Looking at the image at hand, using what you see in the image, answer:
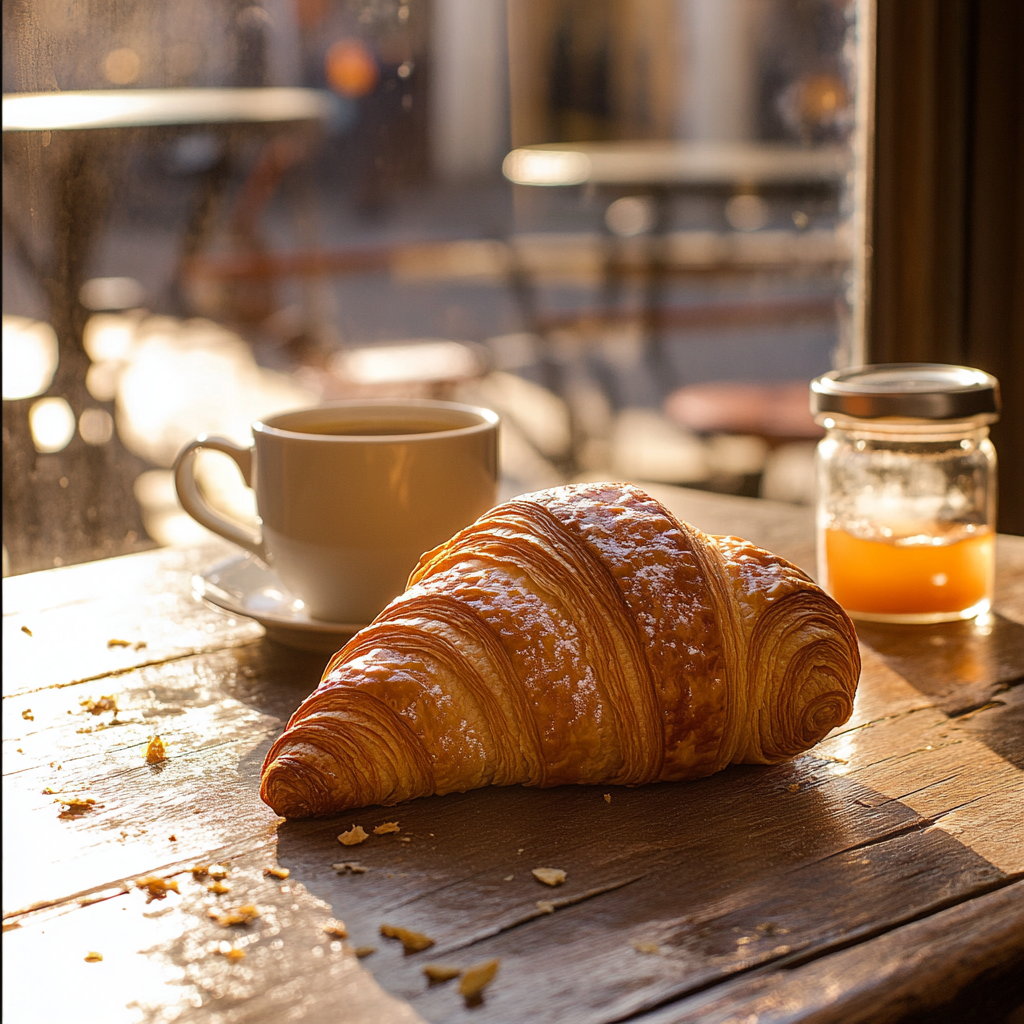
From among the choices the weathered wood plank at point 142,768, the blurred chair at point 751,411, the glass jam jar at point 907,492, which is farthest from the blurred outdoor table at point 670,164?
the weathered wood plank at point 142,768

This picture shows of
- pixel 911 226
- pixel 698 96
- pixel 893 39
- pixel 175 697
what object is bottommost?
pixel 175 697

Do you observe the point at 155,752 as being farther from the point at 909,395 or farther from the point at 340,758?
the point at 909,395

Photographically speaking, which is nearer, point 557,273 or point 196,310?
point 196,310

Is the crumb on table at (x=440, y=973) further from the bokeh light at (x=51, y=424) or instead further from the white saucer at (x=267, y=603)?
the bokeh light at (x=51, y=424)

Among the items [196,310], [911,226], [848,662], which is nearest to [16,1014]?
[848,662]

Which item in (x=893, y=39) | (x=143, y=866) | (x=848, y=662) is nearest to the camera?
(x=143, y=866)

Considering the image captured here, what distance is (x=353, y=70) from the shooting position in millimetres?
2127

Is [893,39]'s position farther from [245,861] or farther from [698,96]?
[698,96]

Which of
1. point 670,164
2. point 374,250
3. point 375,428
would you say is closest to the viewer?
point 375,428

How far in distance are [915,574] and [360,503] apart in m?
0.41

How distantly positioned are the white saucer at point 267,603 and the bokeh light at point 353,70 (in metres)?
1.31

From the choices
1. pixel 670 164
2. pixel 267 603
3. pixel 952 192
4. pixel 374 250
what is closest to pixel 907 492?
pixel 267 603

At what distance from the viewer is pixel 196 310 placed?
2.77m

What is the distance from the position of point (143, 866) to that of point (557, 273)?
432 cm
